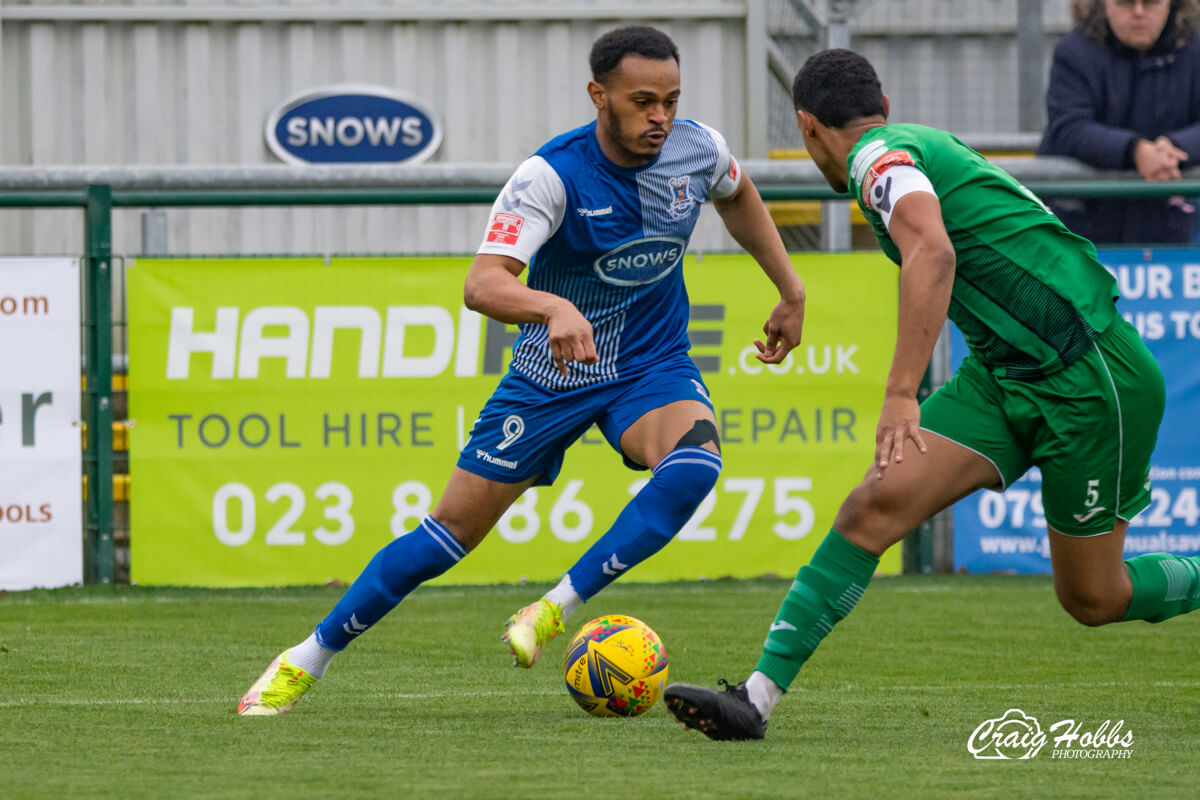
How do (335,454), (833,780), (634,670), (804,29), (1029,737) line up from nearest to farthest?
Result: (833,780) < (1029,737) < (634,670) < (335,454) < (804,29)

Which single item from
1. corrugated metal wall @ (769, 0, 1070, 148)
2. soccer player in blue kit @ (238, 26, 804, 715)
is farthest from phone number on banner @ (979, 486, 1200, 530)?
corrugated metal wall @ (769, 0, 1070, 148)

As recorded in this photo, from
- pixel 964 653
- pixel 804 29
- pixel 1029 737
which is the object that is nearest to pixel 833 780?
pixel 1029 737

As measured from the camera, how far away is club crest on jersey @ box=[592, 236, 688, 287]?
230 inches

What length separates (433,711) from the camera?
5602mm

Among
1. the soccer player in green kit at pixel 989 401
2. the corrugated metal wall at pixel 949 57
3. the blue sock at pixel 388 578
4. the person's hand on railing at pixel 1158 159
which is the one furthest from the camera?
the corrugated metal wall at pixel 949 57

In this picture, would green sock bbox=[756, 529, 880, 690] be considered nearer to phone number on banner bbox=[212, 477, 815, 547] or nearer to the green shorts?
the green shorts

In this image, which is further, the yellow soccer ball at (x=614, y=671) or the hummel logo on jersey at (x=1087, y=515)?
the yellow soccer ball at (x=614, y=671)

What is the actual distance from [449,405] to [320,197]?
4.44ft

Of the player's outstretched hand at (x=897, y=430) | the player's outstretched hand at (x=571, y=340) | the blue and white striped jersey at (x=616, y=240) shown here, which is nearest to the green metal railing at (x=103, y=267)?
the blue and white striped jersey at (x=616, y=240)

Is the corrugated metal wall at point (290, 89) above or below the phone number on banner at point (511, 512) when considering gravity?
above

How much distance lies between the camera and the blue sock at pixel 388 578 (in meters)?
5.57

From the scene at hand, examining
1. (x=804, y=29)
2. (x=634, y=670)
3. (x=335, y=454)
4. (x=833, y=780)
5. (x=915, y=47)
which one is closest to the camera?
(x=833, y=780)

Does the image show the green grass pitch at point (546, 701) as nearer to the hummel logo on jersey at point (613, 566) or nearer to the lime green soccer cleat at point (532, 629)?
the lime green soccer cleat at point (532, 629)

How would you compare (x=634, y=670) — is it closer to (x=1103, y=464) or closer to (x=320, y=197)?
(x=1103, y=464)
